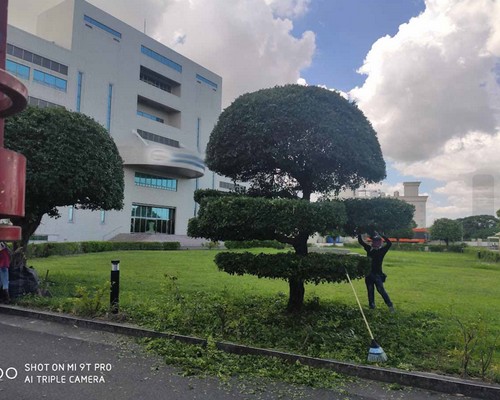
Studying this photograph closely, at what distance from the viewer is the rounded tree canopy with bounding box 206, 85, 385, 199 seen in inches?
235

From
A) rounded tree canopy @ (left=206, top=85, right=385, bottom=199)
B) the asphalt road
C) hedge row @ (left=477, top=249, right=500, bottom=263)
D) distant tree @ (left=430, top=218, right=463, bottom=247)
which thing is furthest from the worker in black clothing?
distant tree @ (left=430, top=218, right=463, bottom=247)

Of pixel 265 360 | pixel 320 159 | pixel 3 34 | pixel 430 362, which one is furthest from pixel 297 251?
pixel 3 34

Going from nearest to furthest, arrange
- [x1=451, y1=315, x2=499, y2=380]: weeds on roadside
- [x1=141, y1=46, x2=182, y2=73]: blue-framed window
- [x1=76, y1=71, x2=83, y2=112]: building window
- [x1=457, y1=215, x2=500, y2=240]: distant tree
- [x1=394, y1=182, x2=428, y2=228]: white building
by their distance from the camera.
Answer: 1. [x1=451, y1=315, x2=499, y2=380]: weeds on roadside
2. [x1=76, y1=71, x2=83, y2=112]: building window
3. [x1=141, y1=46, x2=182, y2=73]: blue-framed window
4. [x1=457, y1=215, x2=500, y2=240]: distant tree
5. [x1=394, y1=182, x2=428, y2=228]: white building

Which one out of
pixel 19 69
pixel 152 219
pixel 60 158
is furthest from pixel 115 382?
pixel 152 219

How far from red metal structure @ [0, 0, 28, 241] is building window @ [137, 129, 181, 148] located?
1585 inches

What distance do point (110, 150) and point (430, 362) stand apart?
8445 mm

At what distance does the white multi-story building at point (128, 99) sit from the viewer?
31500 mm

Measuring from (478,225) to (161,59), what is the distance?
250ft

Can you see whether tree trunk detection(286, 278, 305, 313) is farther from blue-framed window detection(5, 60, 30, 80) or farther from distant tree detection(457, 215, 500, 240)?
distant tree detection(457, 215, 500, 240)

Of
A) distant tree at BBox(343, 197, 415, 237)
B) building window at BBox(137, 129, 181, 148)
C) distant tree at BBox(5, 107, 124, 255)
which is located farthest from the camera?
building window at BBox(137, 129, 181, 148)

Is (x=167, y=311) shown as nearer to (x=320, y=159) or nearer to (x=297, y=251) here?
(x=297, y=251)

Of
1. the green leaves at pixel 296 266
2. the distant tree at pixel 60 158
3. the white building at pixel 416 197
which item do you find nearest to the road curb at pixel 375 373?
the green leaves at pixel 296 266

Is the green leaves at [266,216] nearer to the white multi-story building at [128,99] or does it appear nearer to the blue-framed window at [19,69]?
the white multi-story building at [128,99]

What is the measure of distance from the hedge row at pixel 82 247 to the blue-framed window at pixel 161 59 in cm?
2143
